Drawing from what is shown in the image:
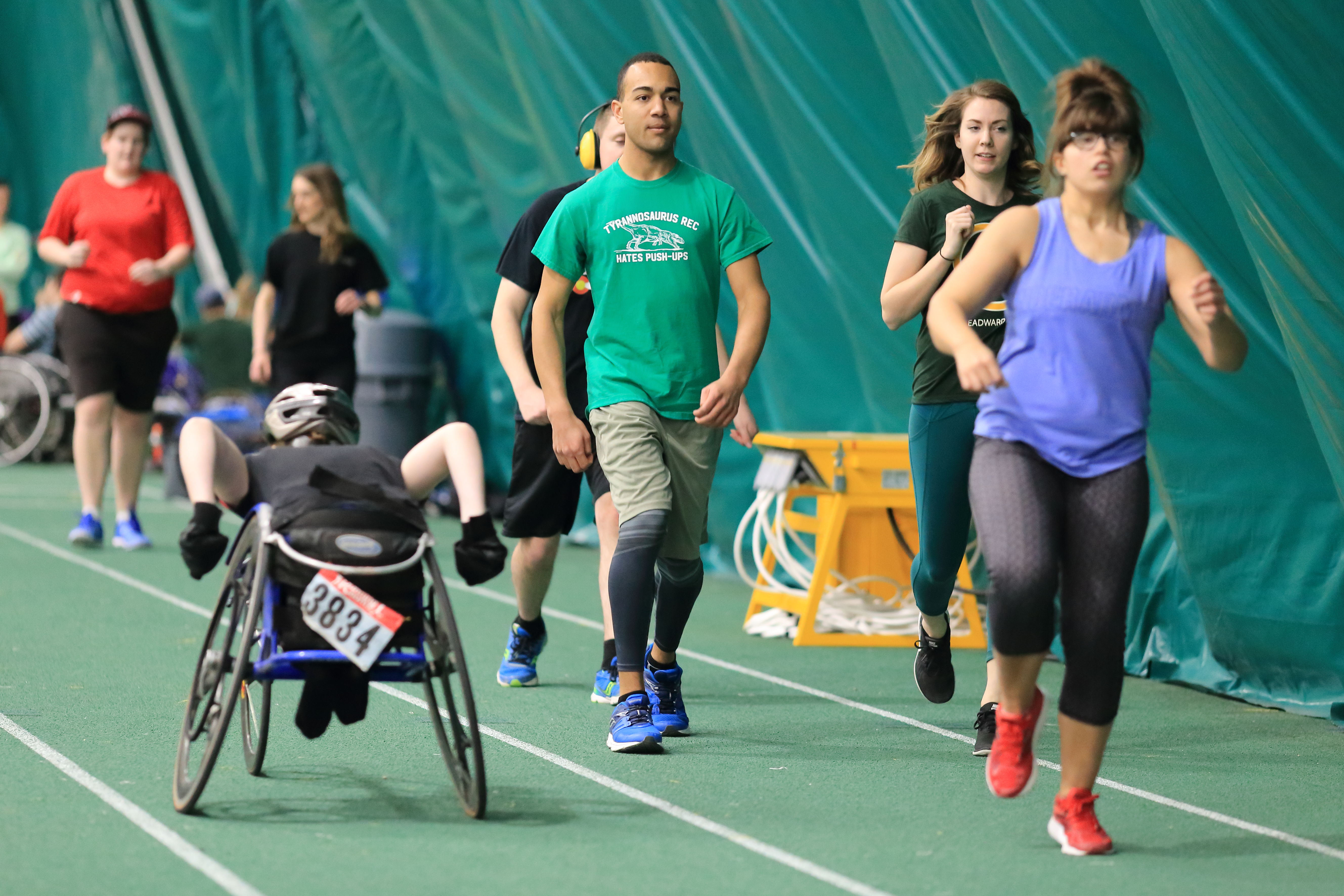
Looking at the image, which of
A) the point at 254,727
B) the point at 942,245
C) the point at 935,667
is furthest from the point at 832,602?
the point at 254,727

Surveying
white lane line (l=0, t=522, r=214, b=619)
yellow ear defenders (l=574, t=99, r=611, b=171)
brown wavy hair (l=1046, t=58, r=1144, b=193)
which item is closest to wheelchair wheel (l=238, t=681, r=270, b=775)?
yellow ear defenders (l=574, t=99, r=611, b=171)

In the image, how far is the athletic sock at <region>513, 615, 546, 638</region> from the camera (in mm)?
6285

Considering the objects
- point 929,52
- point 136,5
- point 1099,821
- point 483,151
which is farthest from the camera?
point 136,5

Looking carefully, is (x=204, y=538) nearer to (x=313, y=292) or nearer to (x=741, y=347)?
(x=741, y=347)

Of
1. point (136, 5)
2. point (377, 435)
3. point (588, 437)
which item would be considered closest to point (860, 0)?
point (588, 437)

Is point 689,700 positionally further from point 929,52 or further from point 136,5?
point 136,5

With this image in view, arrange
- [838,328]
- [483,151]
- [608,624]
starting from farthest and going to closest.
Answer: [483,151] < [838,328] < [608,624]

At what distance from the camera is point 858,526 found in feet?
25.9

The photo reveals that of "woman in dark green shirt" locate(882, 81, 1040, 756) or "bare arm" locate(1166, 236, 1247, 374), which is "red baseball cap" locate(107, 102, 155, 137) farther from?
"bare arm" locate(1166, 236, 1247, 374)

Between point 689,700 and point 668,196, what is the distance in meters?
1.88

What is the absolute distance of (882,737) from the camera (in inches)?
219

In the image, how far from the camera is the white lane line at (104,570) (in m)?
7.97

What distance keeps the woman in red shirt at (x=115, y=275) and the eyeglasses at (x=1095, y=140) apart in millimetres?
6261

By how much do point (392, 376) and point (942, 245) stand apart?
309 inches
